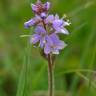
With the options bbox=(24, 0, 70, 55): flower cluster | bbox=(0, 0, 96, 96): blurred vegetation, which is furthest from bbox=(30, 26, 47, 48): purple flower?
bbox=(0, 0, 96, 96): blurred vegetation

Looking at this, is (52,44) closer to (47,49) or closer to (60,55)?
(47,49)

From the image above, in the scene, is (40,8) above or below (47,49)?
above

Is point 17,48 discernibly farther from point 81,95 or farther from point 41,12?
point 41,12

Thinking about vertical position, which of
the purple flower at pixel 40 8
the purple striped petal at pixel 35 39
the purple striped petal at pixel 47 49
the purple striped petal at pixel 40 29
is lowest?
the purple striped petal at pixel 47 49

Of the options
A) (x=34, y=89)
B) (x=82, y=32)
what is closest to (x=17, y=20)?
(x=82, y=32)

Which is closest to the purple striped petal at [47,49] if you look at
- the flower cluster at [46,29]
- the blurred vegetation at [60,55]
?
the flower cluster at [46,29]

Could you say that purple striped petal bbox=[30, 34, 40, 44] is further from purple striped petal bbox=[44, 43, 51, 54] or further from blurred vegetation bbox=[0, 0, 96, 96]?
blurred vegetation bbox=[0, 0, 96, 96]

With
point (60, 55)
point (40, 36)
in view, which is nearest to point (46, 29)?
point (40, 36)

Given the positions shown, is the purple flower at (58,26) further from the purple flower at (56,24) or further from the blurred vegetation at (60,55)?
the blurred vegetation at (60,55)
